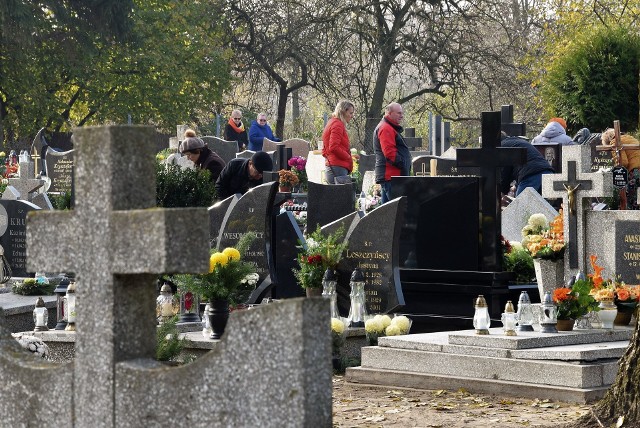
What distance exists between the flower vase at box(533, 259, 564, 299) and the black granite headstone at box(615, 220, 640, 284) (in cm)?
52

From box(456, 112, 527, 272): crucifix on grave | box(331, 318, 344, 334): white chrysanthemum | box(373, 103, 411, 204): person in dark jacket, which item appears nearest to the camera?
box(331, 318, 344, 334): white chrysanthemum

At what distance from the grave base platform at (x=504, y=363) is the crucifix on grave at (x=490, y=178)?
2.40m

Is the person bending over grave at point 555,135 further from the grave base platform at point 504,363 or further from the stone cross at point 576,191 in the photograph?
the grave base platform at point 504,363

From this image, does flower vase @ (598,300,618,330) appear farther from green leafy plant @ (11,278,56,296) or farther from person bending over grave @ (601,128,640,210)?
person bending over grave @ (601,128,640,210)

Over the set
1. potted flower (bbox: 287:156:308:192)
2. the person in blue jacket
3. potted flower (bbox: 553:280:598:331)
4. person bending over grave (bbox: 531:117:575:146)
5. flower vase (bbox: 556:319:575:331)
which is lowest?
flower vase (bbox: 556:319:575:331)

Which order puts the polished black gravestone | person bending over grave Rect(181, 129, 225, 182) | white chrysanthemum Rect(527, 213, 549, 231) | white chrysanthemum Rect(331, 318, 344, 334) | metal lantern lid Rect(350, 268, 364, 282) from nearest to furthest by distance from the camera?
white chrysanthemum Rect(331, 318, 344, 334) → metal lantern lid Rect(350, 268, 364, 282) → white chrysanthemum Rect(527, 213, 549, 231) → the polished black gravestone → person bending over grave Rect(181, 129, 225, 182)

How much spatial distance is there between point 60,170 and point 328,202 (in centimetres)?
954

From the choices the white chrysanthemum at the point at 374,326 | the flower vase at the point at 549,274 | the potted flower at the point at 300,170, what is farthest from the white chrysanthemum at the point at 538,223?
the potted flower at the point at 300,170

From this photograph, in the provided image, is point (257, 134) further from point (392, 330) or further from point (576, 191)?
point (392, 330)

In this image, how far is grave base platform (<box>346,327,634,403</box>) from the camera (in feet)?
27.2

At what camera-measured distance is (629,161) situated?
19.4 meters

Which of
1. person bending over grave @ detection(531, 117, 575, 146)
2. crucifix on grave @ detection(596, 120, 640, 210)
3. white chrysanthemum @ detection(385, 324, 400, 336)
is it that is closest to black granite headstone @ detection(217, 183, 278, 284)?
white chrysanthemum @ detection(385, 324, 400, 336)

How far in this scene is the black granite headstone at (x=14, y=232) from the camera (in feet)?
48.4

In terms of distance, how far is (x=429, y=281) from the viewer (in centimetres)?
1194
